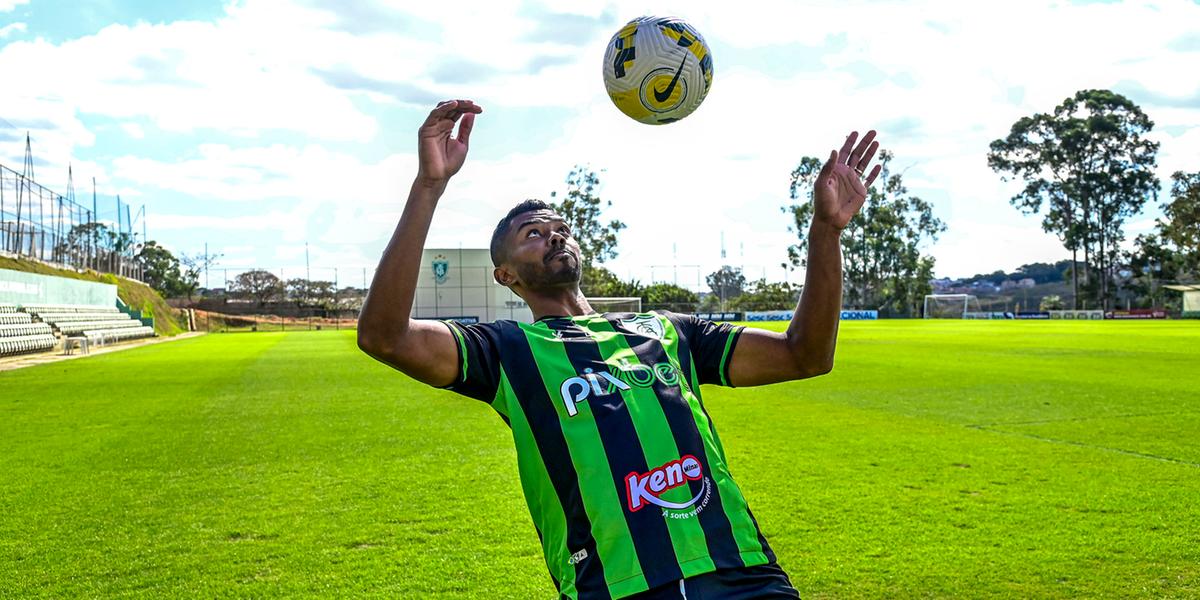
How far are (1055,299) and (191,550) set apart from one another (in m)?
81.9

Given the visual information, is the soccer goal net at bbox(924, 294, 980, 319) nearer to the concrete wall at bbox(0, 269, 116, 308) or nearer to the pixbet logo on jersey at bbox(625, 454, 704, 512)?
the concrete wall at bbox(0, 269, 116, 308)

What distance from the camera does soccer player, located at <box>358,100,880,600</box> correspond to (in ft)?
8.31

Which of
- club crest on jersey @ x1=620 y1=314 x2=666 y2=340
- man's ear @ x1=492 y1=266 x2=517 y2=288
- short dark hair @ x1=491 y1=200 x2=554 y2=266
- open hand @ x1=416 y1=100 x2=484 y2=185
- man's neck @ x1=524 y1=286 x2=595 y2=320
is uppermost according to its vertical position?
open hand @ x1=416 y1=100 x2=484 y2=185

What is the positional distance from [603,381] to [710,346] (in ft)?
1.89

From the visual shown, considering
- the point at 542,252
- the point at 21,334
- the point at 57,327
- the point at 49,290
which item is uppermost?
the point at 49,290

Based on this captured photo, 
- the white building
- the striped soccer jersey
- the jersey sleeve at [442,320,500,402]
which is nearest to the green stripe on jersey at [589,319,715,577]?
the striped soccer jersey

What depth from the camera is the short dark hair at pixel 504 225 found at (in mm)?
3203

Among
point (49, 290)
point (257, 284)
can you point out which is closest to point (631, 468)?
point (49, 290)

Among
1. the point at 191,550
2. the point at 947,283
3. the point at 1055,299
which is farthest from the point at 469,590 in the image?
the point at 947,283

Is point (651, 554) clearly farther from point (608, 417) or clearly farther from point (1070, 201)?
point (1070, 201)

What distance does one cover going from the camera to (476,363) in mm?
2889

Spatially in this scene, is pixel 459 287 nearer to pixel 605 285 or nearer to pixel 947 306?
pixel 605 285

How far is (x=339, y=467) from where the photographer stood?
338 inches

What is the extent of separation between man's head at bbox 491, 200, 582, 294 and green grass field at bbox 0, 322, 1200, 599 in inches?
90.3
